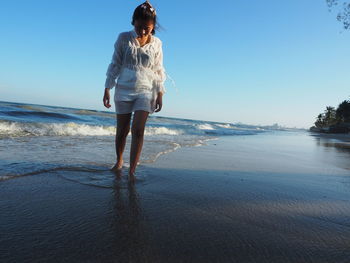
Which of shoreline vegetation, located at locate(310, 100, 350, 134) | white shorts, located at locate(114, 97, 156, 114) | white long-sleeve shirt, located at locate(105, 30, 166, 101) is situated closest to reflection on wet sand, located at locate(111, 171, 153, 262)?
white shorts, located at locate(114, 97, 156, 114)

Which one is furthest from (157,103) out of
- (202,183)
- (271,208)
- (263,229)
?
(263,229)

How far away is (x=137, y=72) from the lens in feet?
8.70

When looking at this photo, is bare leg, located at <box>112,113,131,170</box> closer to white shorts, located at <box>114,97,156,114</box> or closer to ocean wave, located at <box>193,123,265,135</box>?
white shorts, located at <box>114,97,156,114</box>

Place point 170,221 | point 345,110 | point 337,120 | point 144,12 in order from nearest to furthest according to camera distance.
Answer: point 170,221 → point 144,12 → point 345,110 → point 337,120

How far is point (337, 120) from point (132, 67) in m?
74.9

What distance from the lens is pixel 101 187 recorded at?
2143 millimetres

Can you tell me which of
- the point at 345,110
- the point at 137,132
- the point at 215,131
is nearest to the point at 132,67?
the point at 137,132

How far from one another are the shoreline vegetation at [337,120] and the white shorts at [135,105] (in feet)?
150

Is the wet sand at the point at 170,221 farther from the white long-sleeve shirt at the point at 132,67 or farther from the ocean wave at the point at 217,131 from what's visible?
the ocean wave at the point at 217,131

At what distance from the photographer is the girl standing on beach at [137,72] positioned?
103 inches

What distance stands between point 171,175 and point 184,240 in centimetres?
159

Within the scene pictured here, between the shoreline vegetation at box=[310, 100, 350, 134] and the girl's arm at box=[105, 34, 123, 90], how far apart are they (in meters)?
45.9

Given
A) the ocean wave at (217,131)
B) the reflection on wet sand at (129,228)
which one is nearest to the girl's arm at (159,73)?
the reflection on wet sand at (129,228)

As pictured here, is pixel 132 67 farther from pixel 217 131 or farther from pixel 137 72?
pixel 217 131
